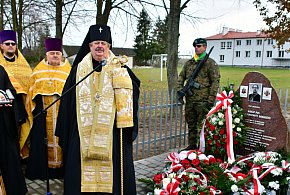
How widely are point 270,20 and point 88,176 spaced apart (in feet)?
30.4

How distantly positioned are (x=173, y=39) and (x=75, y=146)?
668 centimetres

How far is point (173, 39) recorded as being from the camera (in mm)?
9531

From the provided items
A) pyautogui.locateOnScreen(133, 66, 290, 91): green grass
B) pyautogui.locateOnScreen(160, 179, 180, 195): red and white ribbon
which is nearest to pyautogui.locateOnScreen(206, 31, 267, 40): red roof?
pyautogui.locateOnScreen(133, 66, 290, 91): green grass

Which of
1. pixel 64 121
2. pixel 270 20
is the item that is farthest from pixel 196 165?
pixel 270 20

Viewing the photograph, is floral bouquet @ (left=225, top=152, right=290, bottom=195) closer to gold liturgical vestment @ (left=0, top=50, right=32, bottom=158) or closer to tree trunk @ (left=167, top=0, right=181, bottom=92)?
gold liturgical vestment @ (left=0, top=50, right=32, bottom=158)

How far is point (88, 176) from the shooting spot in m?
3.41

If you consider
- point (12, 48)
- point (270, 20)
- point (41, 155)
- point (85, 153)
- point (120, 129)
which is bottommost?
point (41, 155)

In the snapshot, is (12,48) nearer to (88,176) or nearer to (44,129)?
(44,129)

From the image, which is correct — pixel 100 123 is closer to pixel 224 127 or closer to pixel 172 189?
pixel 172 189

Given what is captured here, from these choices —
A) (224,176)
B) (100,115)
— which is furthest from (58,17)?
(224,176)

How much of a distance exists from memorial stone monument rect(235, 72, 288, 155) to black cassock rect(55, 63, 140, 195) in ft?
6.28

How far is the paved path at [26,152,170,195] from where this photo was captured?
14.3 feet

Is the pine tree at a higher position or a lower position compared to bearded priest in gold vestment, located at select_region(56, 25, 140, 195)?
higher

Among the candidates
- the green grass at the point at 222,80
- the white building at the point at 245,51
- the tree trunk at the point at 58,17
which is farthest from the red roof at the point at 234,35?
the tree trunk at the point at 58,17
